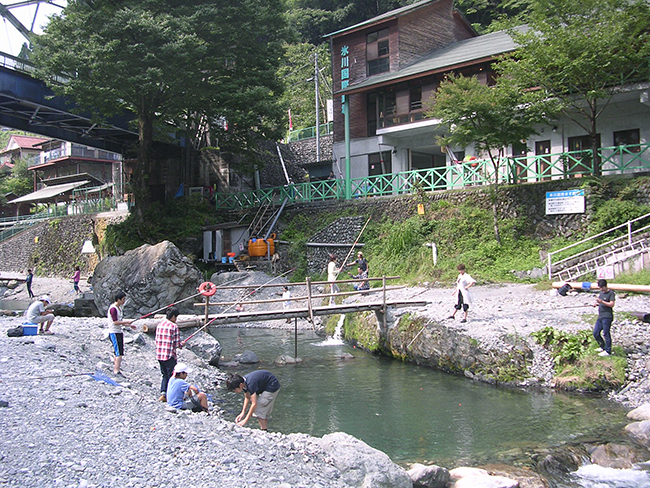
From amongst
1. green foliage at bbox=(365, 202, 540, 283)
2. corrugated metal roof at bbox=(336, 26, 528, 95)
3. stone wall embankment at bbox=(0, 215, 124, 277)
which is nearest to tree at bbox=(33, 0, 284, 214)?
corrugated metal roof at bbox=(336, 26, 528, 95)

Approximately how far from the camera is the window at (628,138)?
968 inches

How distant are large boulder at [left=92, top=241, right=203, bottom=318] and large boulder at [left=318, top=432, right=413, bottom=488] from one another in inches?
681

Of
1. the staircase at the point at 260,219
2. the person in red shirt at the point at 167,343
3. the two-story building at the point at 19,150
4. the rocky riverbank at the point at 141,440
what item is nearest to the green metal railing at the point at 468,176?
the staircase at the point at 260,219

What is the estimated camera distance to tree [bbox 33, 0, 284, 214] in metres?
26.4

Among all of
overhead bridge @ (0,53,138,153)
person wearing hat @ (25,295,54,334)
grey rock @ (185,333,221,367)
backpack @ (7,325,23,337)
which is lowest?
grey rock @ (185,333,221,367)

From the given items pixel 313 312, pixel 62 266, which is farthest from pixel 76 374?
pixel 62 266

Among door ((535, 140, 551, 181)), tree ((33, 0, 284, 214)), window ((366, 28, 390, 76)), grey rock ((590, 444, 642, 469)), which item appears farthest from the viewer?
window ((366, 28, 390, 76))

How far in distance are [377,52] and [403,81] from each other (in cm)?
448

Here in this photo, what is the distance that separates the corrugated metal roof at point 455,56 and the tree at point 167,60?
17.5ft

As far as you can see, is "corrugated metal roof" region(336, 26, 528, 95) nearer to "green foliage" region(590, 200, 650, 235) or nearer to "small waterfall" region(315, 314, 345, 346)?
"green foliage" region(590, 200, 650, 235)

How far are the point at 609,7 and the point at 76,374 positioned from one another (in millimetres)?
21751

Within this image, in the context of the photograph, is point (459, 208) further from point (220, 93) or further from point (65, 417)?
point (65, 417)

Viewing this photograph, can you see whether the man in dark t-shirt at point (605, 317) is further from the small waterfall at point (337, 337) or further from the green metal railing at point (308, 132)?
the green metal railing at point (308, 132)

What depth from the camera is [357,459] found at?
26.9 ft
